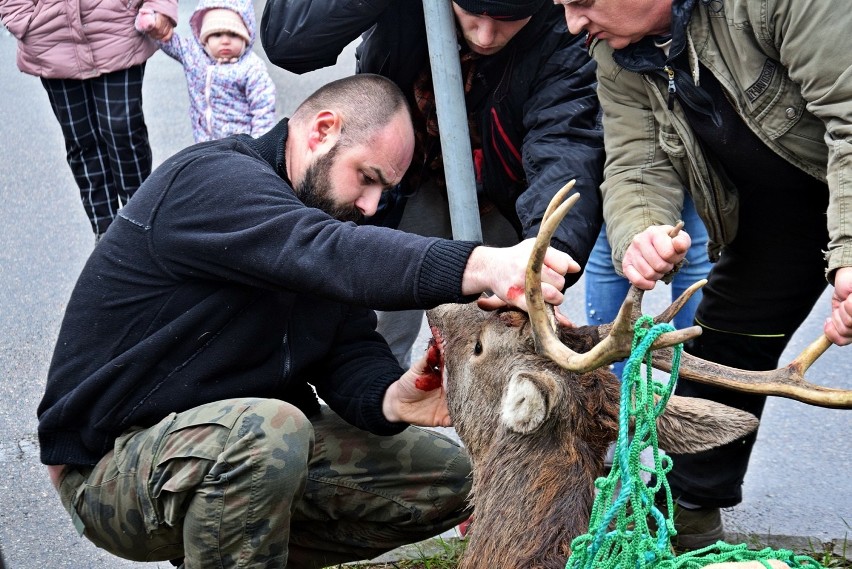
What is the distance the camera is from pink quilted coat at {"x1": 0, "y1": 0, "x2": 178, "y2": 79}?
6891mm

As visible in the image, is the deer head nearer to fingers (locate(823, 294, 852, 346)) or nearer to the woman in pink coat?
fingers (locate(823, 294, 852, 346))

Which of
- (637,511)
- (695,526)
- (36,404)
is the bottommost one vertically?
(36,404)

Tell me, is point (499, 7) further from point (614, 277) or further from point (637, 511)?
point (637, 511)

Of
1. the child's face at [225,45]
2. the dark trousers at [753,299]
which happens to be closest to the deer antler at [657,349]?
the dark trousers at [753,299]

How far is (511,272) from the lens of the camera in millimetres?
3059

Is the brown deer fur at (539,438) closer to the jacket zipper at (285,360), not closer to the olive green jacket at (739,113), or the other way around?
the olive green jacket at (739,113)

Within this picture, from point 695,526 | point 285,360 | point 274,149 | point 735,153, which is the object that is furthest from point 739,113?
point 695,526

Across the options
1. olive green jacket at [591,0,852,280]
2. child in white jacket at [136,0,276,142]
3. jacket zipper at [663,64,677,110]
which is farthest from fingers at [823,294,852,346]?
child in white jacket at [136,0,276,142]

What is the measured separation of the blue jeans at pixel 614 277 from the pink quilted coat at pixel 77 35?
3.74m

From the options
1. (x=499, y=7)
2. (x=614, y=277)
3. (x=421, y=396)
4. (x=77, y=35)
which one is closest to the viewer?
(x=499, y=7)

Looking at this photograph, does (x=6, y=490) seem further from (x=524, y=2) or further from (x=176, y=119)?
(x=176, y=119)

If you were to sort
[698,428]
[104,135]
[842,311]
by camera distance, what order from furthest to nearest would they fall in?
[104,135] < [698,428] < [842,311]

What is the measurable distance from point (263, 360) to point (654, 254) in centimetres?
142

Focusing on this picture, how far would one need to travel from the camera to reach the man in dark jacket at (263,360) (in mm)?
3250
